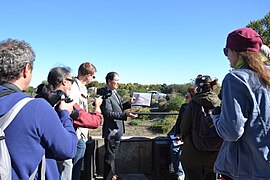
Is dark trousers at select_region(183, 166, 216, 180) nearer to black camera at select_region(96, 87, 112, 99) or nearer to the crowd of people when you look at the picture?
the crowd of people

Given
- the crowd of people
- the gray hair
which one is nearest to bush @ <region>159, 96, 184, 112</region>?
the gray hair

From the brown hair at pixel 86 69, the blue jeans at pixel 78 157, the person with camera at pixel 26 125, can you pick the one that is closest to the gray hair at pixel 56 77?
the person with camera at pixel 26 125

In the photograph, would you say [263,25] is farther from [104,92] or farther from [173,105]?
[104,92]

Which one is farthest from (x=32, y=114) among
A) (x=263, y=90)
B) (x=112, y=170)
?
(x=112, y=170)

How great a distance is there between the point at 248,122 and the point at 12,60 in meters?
1.66

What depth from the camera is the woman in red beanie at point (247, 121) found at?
203cm

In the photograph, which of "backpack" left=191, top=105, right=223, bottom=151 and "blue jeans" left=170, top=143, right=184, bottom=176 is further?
"blue jeans" left=170, top=143, right=184, bottom=176

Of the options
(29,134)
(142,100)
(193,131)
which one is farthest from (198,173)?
(29,134)

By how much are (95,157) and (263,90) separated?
12.5ft

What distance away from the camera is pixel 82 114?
3.23 m

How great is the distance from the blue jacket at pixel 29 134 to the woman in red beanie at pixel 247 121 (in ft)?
3.82

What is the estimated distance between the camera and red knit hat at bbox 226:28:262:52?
222cm

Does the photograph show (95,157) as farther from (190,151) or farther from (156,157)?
(190,151)

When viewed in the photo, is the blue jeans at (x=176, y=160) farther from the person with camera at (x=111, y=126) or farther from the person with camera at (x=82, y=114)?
the person with camera at (x=82, y=114)
